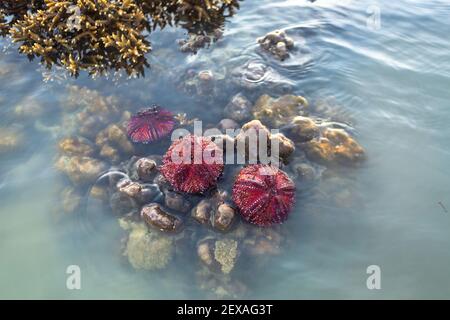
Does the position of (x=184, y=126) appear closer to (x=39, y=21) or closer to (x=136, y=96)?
(x=136, y=96)

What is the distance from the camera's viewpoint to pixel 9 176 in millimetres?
6090

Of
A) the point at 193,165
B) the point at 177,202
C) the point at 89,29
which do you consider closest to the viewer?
the point at 193,165

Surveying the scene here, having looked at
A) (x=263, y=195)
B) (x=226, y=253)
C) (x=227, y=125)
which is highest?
(x=227, y=125)

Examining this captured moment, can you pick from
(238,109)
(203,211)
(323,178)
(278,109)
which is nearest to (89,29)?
(238,109)

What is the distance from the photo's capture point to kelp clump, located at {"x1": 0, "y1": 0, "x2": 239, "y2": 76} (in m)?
6.91

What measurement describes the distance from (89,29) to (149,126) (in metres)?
2.26

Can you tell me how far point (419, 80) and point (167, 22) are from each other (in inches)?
204

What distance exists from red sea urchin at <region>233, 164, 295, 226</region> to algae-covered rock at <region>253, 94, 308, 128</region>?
1.50 meters

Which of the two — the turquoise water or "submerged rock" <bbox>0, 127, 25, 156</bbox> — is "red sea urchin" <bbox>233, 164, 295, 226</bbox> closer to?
the turquoise water

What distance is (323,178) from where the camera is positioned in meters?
5.72

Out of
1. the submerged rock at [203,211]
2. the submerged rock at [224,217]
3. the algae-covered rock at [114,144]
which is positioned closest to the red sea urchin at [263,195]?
the submerged rock at [224,217]

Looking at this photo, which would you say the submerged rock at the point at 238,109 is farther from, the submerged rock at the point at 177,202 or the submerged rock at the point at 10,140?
the submerged rock at the point at 10,140

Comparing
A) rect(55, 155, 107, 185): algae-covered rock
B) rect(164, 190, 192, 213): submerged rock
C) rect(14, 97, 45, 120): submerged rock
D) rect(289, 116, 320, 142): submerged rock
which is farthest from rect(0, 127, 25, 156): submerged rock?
rect(289, 116, 320, 142): submerged rock

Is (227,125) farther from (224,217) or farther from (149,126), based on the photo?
(224,217)
